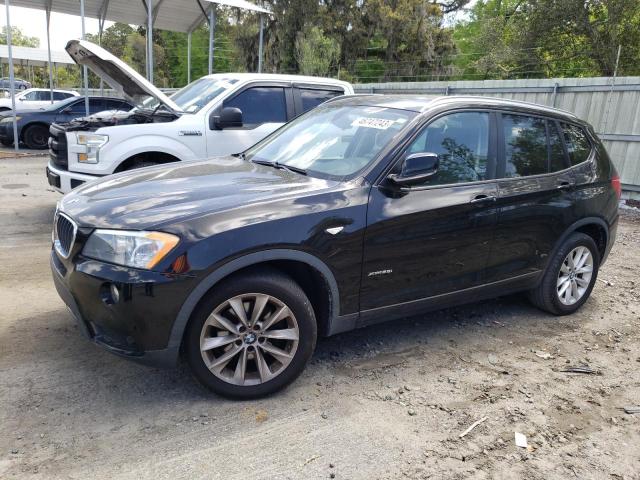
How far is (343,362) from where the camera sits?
3803 millimetres

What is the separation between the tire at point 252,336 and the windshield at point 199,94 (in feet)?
14.3

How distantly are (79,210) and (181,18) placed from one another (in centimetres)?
1663

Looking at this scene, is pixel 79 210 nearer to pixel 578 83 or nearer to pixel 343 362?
pixel 343 362

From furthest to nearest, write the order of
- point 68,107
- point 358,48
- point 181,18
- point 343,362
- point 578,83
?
point 358,48 < point 181,18 < point 68,107 < point 578,83 < point 343,362

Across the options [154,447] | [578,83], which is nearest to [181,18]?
[578,83]

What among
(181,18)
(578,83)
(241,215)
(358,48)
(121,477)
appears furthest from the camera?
(358,48)

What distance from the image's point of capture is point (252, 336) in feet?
10.4

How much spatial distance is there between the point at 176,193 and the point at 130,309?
31.8 inches

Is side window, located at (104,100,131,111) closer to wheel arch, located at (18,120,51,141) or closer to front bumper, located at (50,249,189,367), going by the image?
wheel arch, located at (18,120,51,141)

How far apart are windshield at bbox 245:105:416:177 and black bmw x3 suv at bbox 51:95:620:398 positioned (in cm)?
2

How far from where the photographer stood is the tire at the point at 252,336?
3.06m

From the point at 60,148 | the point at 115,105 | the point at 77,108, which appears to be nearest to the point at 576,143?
the point at 60,148

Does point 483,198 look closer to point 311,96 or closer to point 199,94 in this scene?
point 311,96

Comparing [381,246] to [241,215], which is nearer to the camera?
[241,215]
